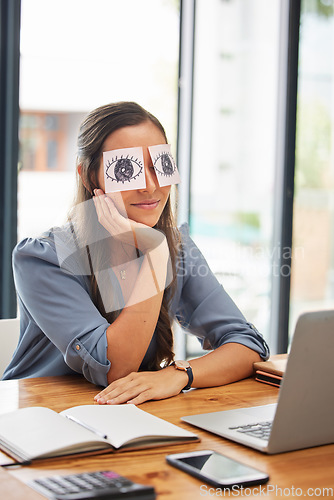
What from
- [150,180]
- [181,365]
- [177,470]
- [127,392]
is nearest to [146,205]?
[150,180]

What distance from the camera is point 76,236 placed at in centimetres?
172

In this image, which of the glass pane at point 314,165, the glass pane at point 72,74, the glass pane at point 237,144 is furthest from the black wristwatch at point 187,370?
the glass pane at point 314,165

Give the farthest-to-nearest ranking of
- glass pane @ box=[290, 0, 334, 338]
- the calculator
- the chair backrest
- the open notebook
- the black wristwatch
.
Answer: glass pane @ box=[290, 0, 334, 338]
the chair backrest
the black wristwatch
the open notebook
the calculator

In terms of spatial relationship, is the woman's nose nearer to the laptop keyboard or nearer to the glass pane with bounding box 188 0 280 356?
the laptop keyboard

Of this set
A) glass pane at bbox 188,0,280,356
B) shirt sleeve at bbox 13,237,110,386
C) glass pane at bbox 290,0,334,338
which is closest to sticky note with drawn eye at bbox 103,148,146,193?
shirt sleeve at bbox 13,237,110,386

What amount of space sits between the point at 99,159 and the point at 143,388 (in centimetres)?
63

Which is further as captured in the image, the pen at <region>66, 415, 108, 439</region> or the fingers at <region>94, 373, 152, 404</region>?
the fingers at <region>94, 373, 152, 404</region>

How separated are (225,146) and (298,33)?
77 centimetres

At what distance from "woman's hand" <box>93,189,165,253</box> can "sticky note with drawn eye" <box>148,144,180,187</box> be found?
4.7 inches

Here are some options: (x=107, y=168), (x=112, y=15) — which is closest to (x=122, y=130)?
(x=107, y=168)

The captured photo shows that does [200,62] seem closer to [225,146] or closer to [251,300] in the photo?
[225,146]

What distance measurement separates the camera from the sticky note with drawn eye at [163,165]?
1678 millimetres

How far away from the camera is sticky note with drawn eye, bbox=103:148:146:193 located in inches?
65.2

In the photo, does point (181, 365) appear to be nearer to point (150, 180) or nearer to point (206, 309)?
point (206, 309)
